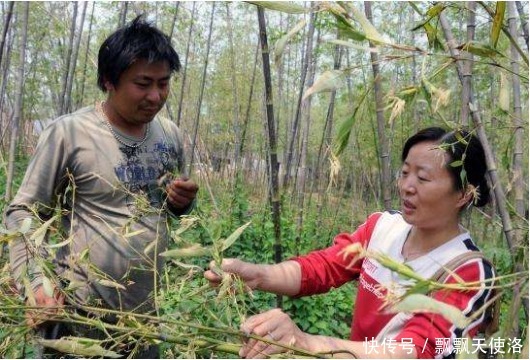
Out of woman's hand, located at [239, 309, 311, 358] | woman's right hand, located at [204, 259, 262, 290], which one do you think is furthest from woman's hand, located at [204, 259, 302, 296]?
woman's hand, located at [239, 309, 311, 358]

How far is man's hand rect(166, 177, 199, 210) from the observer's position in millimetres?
1300

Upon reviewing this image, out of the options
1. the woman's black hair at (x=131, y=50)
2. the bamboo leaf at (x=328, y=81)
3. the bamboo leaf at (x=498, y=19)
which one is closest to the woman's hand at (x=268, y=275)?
the bamboo leaf at (x=328, y=81)

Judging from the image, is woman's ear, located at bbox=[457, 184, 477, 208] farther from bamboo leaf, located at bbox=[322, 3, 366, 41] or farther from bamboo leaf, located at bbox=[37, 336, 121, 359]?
bamboo leaf, located at bbox=[37, 336, 121, 359]

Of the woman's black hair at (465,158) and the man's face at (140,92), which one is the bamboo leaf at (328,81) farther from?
the man's face at (140,92)

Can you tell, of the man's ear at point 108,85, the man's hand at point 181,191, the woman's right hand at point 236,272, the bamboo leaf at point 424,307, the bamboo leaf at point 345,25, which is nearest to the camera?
the bamboo leaf at point 424,307

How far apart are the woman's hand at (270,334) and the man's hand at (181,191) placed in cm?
60

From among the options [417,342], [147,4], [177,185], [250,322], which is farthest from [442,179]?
[147,4]

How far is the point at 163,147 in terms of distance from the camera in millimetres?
1517

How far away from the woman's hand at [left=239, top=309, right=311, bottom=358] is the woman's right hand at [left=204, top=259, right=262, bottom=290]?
11cm

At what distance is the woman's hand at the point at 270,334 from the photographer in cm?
71

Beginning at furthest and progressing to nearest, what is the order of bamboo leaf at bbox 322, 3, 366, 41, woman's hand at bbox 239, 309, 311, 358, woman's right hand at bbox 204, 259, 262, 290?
woman's right hand at bbox 204, 259, 262, 290, woman's hand at bbox 239, 309, 311, 358, bamboo leaf at bbox 322, 3, 366, 41

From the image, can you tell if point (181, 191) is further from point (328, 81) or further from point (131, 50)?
point (328, 81)

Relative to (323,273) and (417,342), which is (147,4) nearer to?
(323,273)

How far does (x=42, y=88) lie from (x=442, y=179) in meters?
6.95
